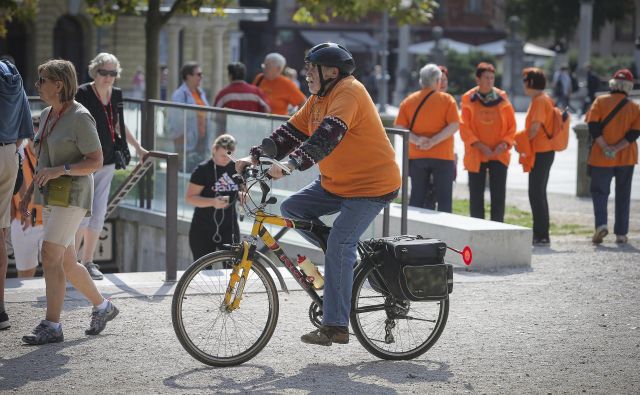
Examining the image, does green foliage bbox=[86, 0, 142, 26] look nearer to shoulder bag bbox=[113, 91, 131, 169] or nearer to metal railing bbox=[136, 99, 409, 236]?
metal railing bbox=[136, 99, 409, 236]

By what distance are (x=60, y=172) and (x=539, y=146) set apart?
651cm

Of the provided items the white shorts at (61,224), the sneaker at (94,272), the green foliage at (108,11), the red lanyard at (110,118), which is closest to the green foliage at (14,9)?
the green foliage at (108,11)

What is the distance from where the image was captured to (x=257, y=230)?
23.4ft

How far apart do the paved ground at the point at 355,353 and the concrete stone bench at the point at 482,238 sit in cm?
85

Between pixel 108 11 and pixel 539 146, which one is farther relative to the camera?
pixel 108 11

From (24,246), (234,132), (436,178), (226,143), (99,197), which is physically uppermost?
(226,143)

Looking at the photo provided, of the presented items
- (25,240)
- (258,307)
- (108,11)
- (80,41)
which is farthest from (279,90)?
(80,41)

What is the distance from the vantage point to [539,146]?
42.5 feet

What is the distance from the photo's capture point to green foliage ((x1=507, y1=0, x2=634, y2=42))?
7994cm

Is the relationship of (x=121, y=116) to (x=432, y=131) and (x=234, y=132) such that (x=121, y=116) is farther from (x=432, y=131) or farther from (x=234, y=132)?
(x=432, y=131)

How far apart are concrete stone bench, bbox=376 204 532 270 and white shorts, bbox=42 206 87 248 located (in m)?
3.88

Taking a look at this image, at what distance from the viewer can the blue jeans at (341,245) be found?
23.5ft

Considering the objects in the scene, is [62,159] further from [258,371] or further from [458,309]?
[458,309]

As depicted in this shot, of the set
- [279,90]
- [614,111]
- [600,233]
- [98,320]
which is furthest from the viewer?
[279,90]
